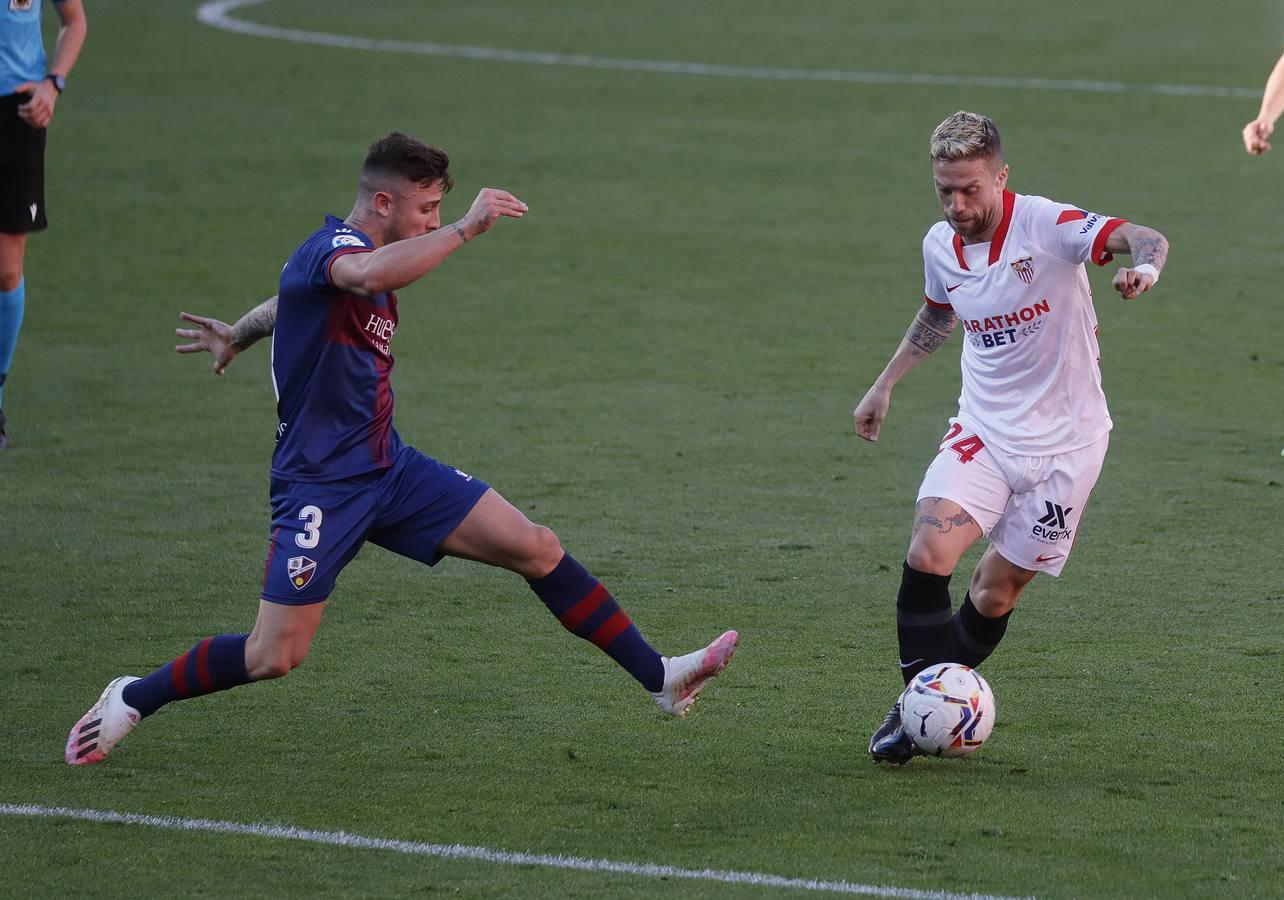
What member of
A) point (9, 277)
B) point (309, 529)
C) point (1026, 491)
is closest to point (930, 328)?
point (1026, 491)

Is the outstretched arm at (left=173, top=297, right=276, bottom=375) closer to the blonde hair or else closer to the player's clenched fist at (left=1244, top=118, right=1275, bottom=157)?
the blonde hair

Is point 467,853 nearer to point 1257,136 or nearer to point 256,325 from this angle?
point 256,325

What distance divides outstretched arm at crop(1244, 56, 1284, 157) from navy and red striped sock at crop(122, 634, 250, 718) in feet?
13.7

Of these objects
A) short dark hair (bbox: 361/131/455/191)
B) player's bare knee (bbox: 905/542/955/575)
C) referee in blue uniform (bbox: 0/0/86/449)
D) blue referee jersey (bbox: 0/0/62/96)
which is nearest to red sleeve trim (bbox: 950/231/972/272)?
player's bare knee (bbox: 905/542/955/575)

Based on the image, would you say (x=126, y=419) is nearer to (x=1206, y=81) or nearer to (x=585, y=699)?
(x=585, y=699)

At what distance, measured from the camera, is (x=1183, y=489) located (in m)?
8.84

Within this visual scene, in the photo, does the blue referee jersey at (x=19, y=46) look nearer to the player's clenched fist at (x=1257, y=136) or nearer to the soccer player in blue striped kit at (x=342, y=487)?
the soccer player in blue striped kit at (x=342, y=487)

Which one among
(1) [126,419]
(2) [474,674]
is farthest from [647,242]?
(2) [474,674]

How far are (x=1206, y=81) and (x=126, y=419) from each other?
13.6 m

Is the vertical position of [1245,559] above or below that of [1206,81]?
below

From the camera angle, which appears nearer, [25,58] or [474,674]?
[474,674]

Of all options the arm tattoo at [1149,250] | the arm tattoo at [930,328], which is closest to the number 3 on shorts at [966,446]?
the arm tattoo at [930,328]

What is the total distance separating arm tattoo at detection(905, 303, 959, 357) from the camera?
610 centimetres

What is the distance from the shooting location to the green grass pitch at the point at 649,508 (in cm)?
518
